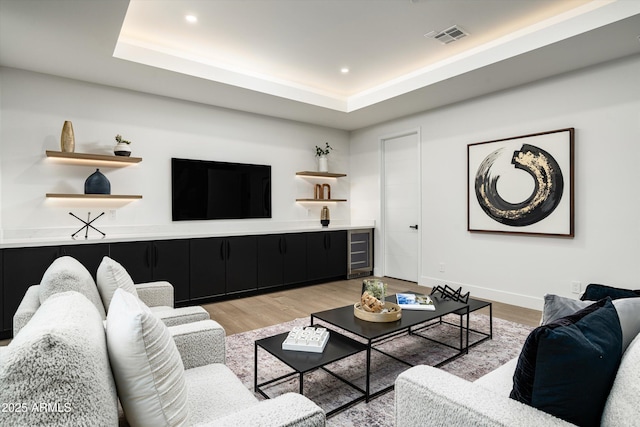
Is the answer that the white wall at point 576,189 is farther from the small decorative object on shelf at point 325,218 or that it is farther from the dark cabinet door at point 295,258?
the dark cabinet door at point 295,258

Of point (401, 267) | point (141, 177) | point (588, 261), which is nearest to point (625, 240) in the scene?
point (588, 261)

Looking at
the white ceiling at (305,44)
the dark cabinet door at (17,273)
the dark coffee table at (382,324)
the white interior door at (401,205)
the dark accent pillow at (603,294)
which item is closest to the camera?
the dark coffee table at (382,324)

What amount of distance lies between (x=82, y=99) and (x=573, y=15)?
495 cm

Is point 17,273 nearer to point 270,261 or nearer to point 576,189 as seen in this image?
point 270,261

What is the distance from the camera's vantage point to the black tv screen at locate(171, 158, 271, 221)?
15.1 ft

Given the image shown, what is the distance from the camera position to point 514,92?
13.8ft

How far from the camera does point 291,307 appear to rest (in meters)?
4.14

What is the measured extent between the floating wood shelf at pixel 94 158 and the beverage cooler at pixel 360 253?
129 inches

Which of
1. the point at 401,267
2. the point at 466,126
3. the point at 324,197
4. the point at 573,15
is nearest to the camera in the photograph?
the point at 573,15

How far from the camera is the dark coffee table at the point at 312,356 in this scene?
6.07ft

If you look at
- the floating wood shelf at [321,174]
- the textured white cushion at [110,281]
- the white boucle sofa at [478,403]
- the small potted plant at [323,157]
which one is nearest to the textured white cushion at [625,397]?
the white boucle sofa at [478,403]

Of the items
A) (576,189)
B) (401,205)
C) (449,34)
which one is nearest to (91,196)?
(449,34)

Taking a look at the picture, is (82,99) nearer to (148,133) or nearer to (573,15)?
(148,133)

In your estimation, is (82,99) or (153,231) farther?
(153,231)
